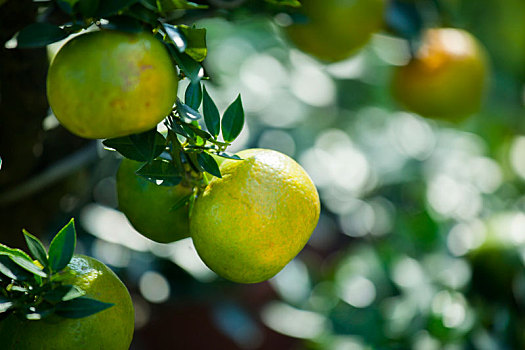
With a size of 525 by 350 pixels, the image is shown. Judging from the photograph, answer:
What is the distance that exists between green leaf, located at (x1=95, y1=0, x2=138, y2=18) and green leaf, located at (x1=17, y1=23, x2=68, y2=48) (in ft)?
0.08

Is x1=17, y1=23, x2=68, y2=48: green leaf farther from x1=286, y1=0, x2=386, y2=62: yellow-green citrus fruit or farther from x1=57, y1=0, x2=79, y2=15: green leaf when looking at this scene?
x1=286, y1=0, x2=386, y2=62: yellow-green citrus fruit

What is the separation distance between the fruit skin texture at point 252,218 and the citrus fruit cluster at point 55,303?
0.23ft

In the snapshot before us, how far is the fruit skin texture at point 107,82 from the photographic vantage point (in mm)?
271

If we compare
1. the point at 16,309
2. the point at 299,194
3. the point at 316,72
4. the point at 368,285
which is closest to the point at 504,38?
the point at 316,72

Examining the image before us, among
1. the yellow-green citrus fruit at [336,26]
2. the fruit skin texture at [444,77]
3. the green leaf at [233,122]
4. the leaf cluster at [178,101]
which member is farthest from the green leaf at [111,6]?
the fruit skin texture at [444,77]

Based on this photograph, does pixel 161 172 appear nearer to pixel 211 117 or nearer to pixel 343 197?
pixel 211 117

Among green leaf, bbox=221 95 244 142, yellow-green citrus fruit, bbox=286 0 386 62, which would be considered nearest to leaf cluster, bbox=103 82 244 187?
green leaf, bbox=221 95 244 142

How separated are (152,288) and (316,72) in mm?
628

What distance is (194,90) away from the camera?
0.33 meters

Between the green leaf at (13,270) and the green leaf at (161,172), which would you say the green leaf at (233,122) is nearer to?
the green leaf at (161,172)

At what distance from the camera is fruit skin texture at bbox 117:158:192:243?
0.36m

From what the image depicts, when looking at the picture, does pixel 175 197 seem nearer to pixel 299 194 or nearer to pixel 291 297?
pixel 299 194

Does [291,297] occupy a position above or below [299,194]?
below

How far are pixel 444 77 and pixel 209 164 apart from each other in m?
0.59
